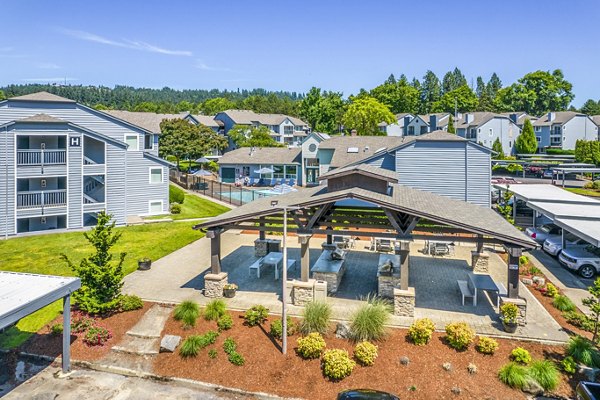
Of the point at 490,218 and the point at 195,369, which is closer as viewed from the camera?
the point at 195,369

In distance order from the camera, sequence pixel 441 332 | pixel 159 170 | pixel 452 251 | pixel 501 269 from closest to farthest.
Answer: pixel 441 332
pixel 501 269
pixel 452 251
pixel 159 170

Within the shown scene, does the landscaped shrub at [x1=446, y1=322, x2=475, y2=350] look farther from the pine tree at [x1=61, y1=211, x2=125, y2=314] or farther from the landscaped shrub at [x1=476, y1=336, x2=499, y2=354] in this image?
the pine tree at [x1=61, y1=211, x2=125, y2=314]

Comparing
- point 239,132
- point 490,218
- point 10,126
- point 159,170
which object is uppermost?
point 239,132

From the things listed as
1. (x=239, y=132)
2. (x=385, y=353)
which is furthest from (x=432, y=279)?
(x=239, y=132)

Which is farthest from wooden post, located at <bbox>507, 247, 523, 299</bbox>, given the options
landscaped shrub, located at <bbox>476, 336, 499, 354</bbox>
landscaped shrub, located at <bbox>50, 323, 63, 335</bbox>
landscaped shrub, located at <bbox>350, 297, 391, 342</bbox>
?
landscaped shrub, located at <bbox>50, 323, 63, 335</bbox>

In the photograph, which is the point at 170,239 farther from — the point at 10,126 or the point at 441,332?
the point at 441,332

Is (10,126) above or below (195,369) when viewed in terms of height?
above

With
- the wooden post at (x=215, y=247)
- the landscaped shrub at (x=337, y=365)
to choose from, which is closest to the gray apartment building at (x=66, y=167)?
the wooden post at (x=215, y=247)

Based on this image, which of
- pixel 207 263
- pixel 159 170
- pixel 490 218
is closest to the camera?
pixel 490 218

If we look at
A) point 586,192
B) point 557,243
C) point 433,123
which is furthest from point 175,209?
point 433,123
